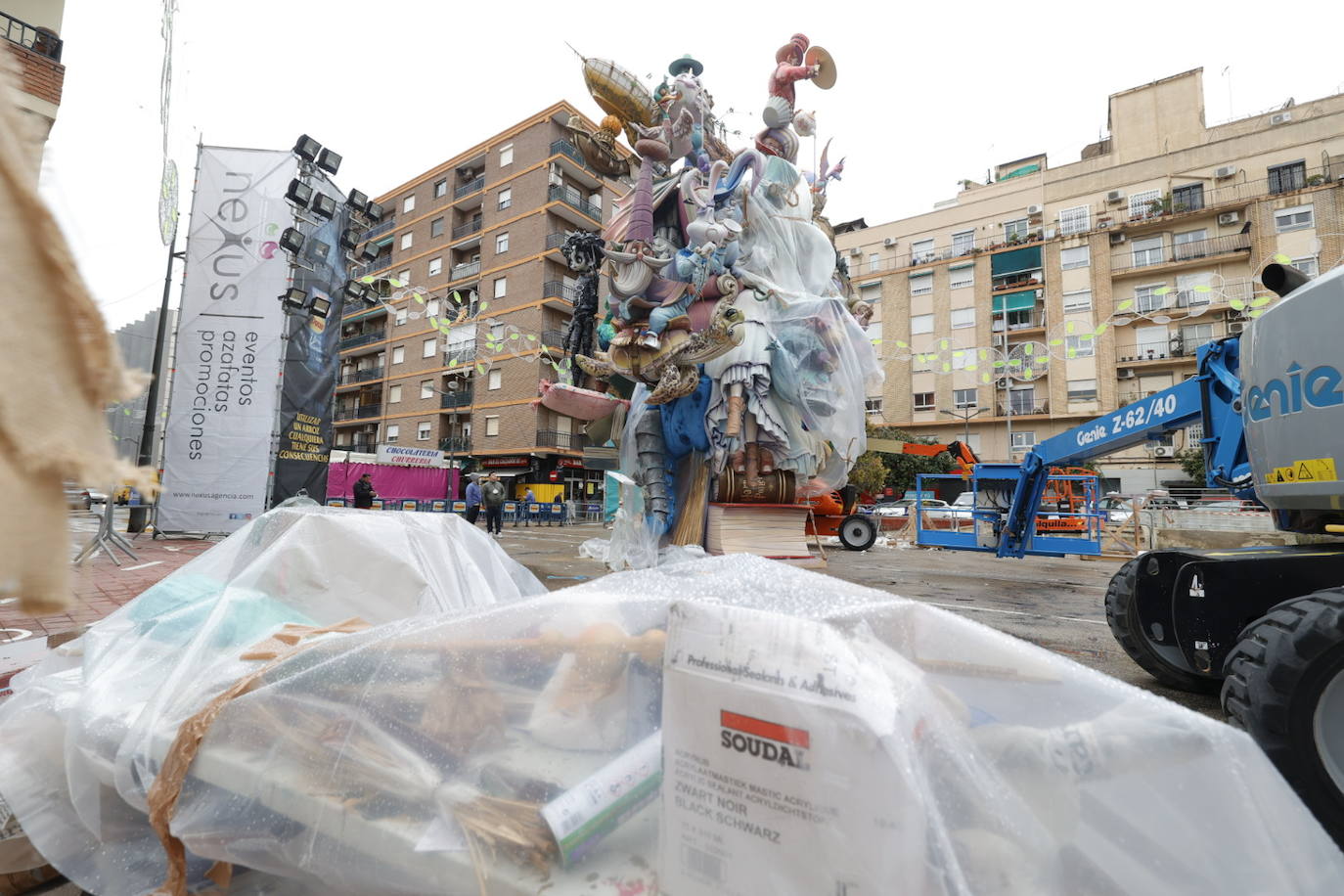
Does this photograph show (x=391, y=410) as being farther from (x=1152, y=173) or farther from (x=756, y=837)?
(x=1152, y=173)

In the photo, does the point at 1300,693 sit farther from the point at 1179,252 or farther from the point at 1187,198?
the point at 1187,198

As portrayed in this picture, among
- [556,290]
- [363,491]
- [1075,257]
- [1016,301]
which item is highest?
[1075,257]

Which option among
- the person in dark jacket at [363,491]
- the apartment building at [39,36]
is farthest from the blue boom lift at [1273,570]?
the person in dark jacket at [363,491]

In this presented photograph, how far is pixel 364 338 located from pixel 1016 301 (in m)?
32.0

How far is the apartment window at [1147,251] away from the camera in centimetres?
2667

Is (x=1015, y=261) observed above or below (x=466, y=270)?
above

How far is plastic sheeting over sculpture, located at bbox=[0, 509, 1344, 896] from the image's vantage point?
0.88 m

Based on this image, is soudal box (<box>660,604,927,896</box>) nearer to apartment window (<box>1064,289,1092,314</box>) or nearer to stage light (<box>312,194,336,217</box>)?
stage light (<box>312,194,336,217</box>)

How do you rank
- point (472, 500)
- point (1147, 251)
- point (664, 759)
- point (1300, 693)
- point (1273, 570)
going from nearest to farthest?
point (664, 759), point (1300, 693), point (1273, 570), point (472, 500), point (1147, 251)

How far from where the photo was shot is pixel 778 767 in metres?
0.90

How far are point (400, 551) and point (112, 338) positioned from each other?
1.84 metres

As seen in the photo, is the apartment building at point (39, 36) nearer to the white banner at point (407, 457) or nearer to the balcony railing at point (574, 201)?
the white banner at point (407, 457)

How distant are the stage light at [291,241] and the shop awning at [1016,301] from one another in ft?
92.3

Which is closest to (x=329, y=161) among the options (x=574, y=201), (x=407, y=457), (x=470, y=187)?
(x=407, y=457)
